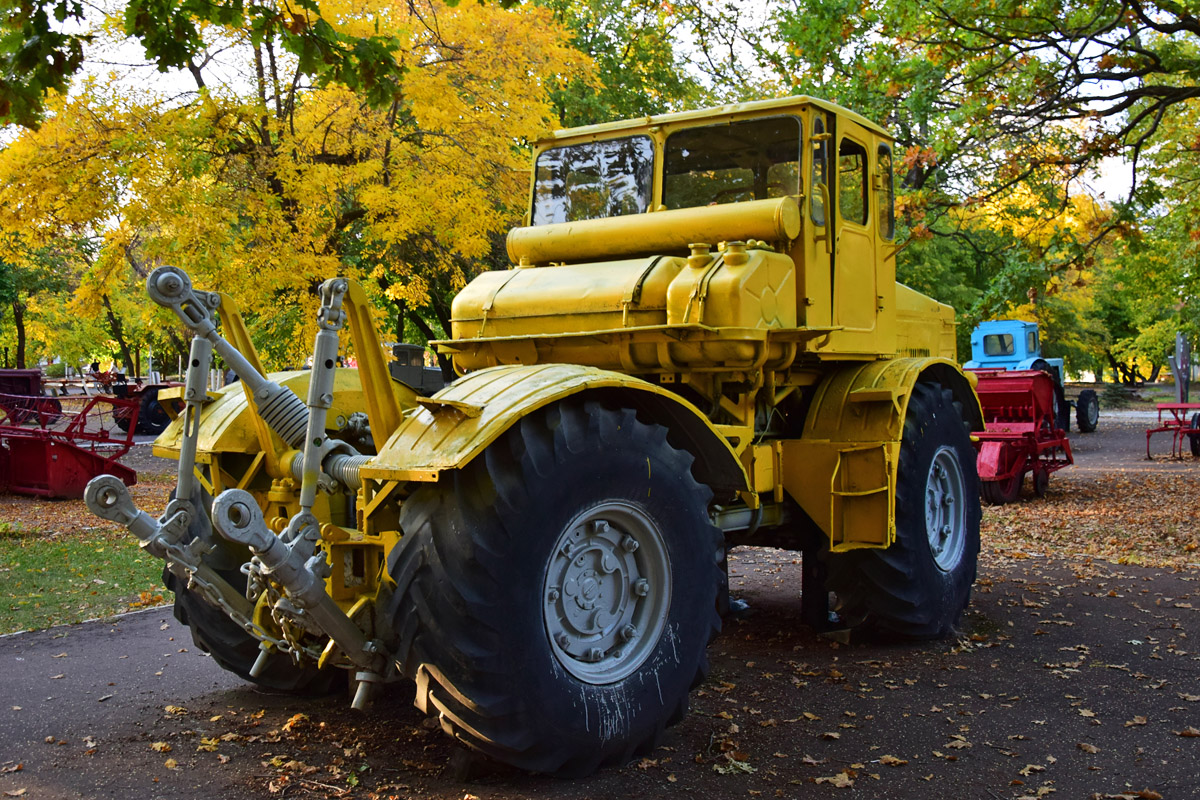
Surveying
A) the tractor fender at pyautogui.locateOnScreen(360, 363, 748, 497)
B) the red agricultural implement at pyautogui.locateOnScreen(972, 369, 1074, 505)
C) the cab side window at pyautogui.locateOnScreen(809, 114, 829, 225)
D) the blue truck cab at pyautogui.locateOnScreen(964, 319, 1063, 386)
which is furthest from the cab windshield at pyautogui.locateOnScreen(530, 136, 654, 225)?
the blue truck cab at pyautogui.locateOnScreen(964, 319, 1063, 386)

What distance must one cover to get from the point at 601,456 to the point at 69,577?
7041 millimetres

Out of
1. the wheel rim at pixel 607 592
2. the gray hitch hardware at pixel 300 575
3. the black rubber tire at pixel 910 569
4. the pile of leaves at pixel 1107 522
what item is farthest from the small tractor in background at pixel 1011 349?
the gray hitch hardware at pixel 300 575

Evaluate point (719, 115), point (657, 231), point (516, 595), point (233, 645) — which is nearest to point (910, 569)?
point (657, 231)

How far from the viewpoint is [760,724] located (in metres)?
5.29

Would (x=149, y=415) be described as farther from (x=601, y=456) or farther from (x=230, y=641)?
(x=601, y=456)

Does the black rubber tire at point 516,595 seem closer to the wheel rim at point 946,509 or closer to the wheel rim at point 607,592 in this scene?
the wheel rim at point 607,592

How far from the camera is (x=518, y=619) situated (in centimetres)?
411

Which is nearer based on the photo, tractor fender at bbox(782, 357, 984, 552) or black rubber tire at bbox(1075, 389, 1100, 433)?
tractor fender at bbox(782, 357, 984, 552)

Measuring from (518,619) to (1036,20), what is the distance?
1126 cm

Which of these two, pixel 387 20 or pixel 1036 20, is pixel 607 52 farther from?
pixel 1036 20

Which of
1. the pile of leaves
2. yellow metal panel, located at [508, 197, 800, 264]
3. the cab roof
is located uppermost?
the cab roof

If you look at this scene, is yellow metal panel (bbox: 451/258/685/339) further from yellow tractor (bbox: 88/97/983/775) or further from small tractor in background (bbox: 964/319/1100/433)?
small tractor in background (bbox: 964/319/1100/433)

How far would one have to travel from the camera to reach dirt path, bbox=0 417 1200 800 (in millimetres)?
4457

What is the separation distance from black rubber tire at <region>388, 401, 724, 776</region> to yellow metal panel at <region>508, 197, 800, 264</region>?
189 cm
